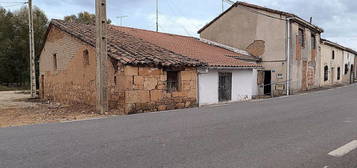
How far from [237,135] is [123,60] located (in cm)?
658

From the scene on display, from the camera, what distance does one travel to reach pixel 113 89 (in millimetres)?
12016

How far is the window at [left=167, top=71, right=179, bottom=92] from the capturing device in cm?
1324

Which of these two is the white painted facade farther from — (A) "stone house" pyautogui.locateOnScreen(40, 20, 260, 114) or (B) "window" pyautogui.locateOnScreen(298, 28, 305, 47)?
(B) "window" pyautogui.locateOnScreen(298, 28, 305, 47)

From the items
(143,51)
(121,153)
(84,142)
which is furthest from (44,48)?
(121,153)

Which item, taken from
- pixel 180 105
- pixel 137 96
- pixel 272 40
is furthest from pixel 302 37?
pixel 137 96

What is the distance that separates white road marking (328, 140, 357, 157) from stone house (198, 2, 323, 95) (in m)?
16.1

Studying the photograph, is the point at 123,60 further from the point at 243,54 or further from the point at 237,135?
the point at 243,54

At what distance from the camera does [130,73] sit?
11.3 metres

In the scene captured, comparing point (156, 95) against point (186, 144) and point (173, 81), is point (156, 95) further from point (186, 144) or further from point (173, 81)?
point (186, 144)

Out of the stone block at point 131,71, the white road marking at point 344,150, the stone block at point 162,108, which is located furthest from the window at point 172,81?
the white road marking at point 344,150

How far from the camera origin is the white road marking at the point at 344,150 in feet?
15.0

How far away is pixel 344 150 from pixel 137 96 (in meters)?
8.07

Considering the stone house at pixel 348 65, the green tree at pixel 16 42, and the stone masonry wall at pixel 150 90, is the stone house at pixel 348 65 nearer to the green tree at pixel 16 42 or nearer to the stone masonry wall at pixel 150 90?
the stone masonry wall at pixel 150 90

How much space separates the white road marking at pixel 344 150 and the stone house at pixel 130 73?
25.6 feet
